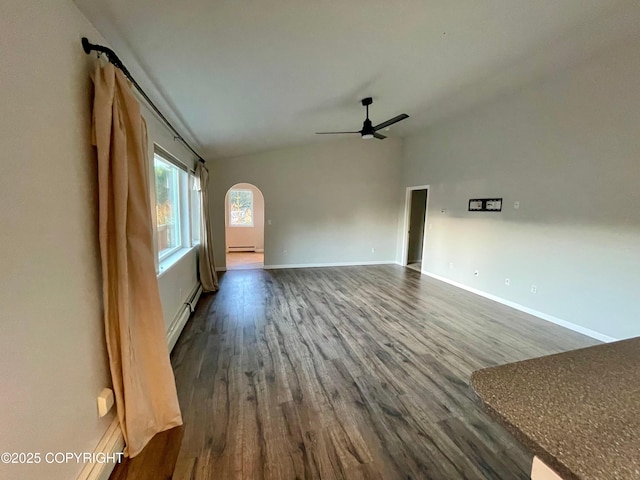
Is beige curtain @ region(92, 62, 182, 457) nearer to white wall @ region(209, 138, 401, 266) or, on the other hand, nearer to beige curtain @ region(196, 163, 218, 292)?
beige curtain @ region(196, 163, 218, 292)

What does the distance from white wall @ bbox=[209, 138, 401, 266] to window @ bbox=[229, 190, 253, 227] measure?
2540mm

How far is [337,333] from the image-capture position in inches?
133

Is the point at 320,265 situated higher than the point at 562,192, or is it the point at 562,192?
Answer: the point at 562,192

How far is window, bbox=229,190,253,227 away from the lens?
9.05 meters

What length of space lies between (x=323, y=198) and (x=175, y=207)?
3.75 m

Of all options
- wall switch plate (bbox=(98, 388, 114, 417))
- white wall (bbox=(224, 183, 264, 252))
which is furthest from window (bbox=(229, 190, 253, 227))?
wall switch plate (bbox=(98, 388, 114, 417))

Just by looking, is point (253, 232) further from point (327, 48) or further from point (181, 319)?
point (327, 48)

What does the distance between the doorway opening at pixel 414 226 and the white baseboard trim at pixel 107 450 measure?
6.65m

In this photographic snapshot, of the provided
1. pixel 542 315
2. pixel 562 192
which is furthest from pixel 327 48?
pixel 542 315

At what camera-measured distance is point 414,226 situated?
787cm

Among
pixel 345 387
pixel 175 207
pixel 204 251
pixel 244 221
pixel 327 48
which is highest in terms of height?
pixel 327 48

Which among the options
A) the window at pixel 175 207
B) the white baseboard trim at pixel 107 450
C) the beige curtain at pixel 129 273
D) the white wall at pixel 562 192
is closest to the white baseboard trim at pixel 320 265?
the window at pixel 175 207

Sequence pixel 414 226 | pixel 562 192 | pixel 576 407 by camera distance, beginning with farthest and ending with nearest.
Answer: pixel 414 226, pixel 562 192, pixel 576 407

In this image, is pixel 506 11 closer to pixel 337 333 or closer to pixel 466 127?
pixel 466 127
